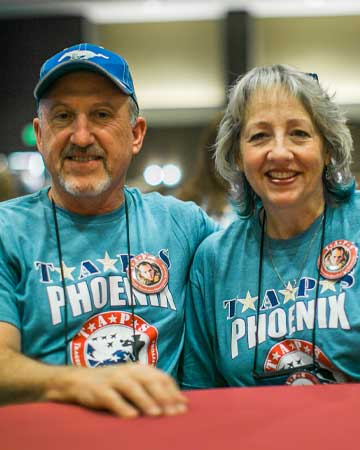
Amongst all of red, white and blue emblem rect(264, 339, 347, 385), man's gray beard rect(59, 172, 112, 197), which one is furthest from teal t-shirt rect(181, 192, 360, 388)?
man's gray beard rect(59, 172, 112, 197)

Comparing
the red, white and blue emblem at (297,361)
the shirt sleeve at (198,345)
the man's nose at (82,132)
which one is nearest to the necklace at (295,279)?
the red, white and blue emblem at (297,361)

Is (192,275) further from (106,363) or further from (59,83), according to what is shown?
(59,83)

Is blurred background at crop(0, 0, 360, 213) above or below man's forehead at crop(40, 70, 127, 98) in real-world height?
above

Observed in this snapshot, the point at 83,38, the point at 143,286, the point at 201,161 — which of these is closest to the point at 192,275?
the point at 143,286

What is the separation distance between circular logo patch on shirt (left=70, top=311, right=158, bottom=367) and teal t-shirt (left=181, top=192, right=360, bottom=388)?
21 centimetres

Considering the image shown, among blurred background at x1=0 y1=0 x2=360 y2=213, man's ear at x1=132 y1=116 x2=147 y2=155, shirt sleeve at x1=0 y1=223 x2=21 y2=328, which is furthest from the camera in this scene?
blurred background at x1=0 y1=0 x2=360 y2=213

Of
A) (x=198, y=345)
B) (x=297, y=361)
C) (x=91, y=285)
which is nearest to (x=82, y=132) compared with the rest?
(x=91, y=285)

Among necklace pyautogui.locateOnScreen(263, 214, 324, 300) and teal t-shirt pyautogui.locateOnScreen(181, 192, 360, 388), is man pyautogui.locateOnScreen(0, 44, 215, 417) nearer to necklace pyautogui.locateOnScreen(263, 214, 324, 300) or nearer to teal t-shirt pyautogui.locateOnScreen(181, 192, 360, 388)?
teal t-shirt pyautogui.locateOnScreen(181, 192, 360, 388)

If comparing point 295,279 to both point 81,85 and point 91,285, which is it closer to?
point 91,285

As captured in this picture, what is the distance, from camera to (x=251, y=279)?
181cm

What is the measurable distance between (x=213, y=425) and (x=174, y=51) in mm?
5801

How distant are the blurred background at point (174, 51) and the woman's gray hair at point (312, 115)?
401cm

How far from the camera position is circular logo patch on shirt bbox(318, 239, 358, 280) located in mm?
1691

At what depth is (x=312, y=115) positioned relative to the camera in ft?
5.86
